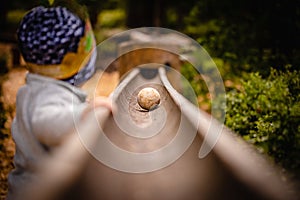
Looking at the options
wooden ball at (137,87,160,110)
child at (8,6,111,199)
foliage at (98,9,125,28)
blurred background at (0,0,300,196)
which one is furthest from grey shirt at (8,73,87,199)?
foliage at (98,9,125,28)

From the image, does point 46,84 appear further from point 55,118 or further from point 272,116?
point 272,116

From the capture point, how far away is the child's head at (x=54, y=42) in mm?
1984

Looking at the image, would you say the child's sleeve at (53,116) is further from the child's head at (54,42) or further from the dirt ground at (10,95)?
the dirt ground at (10,95)

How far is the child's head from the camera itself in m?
1.98

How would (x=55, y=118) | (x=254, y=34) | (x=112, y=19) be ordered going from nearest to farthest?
(x=55, y=118) < (x=254, y=34) < (x=112, y=19)

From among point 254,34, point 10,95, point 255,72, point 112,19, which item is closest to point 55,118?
point 255,72

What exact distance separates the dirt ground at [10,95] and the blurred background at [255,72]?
0.02 meters

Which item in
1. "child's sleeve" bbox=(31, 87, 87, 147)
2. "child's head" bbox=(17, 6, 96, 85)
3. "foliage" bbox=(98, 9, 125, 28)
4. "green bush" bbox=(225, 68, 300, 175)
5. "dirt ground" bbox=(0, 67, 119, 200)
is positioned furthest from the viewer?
"foliage" bbox=(98, 9, 125, 28)

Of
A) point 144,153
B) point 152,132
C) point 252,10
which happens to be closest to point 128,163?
point 144,153

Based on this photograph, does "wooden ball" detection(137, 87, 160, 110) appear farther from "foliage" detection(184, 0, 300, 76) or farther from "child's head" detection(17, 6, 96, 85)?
"foliage" detection(184, 0, 300, 76)

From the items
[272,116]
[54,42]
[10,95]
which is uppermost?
[54,42]

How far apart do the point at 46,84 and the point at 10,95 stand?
5137 millimetres

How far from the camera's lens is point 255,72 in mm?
4191

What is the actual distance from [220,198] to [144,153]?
650 millimetres
